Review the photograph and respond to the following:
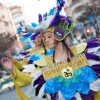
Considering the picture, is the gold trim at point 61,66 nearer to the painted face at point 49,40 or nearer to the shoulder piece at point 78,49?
the shoulder piece at point 78,49

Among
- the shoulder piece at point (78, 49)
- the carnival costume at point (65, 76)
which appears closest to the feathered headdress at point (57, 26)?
the carnival costume at point (65, 76)

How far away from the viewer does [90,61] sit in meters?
2.94

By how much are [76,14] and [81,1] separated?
3.30 metres

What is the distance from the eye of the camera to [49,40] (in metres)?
2.98

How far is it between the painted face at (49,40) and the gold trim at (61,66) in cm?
21

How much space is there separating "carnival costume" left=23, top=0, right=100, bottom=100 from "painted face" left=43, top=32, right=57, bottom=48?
0.03 meters

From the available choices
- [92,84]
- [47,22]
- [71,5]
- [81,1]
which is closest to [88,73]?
[92,84]

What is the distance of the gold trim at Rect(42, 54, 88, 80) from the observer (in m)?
2.95

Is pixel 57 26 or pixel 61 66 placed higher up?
pixel 57 26

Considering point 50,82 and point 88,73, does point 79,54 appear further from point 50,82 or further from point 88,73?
point 50,82

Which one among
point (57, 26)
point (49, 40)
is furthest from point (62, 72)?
point (57, 26)

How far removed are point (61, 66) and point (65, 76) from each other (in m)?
0.12

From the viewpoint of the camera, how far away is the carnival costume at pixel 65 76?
113 inches

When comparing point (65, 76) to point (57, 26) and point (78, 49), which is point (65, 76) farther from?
point (57, 26)
